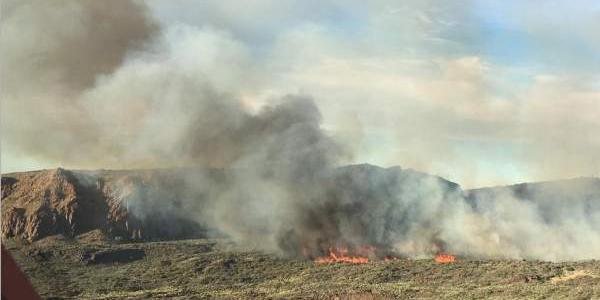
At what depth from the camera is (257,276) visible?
161ft

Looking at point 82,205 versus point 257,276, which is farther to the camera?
point 82,205

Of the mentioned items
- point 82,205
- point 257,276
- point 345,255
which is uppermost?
point 82,205

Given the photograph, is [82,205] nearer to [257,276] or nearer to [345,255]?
[257,276]

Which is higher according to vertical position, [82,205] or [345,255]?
[82,205]

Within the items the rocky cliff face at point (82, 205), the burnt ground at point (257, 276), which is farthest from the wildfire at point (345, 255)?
the rocky cliff face at point (82, 205)

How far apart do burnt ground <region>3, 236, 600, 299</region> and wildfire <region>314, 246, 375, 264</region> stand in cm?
355

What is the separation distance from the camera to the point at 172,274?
163 feet

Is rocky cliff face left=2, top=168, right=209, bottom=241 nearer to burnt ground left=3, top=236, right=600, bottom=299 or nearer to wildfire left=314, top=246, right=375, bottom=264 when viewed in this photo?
burnt ground left=3, top=236, right=600, bottom=299

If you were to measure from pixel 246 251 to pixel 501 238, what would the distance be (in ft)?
86.0

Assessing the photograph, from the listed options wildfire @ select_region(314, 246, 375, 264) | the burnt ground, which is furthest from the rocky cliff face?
wildfire @ select_region(314, 246, 375, 264)

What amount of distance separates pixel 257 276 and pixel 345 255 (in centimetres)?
1244

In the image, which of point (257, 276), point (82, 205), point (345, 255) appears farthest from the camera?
point (82, 205)

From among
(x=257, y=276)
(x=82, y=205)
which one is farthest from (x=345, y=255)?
(x=82, y=205)

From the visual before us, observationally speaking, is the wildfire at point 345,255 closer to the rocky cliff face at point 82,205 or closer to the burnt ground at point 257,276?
the burnt ground at point 257,276
